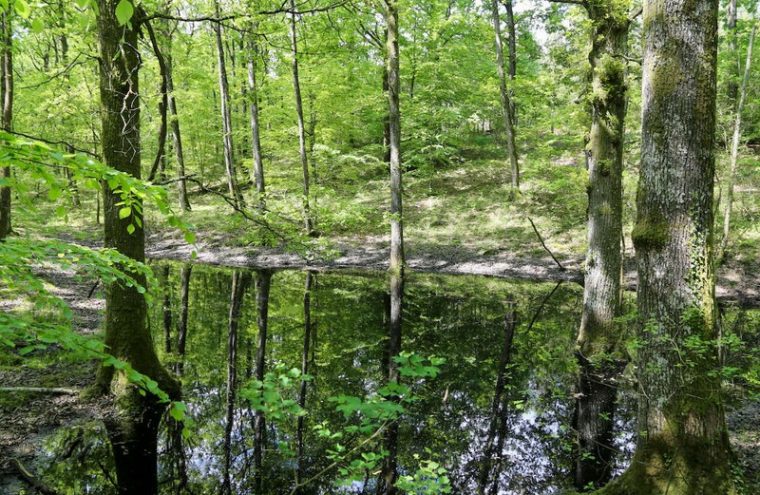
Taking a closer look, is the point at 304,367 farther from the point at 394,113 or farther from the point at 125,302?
the point at 394,113

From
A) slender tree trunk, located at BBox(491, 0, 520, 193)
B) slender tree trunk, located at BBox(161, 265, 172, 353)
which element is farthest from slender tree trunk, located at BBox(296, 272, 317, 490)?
slender tree trunk, located at BBox(491, 0, 520, 193)

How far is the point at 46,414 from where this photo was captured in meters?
5.79

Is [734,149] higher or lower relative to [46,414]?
higher

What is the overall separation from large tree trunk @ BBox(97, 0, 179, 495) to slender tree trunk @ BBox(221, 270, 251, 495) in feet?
2.39

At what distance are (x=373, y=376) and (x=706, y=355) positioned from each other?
5042 mm

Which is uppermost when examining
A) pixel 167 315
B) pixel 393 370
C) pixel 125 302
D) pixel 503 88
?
pixel 503 88

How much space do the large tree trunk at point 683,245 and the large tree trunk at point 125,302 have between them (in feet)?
15.8

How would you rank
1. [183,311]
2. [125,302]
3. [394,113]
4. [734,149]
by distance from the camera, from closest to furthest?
[125,302] → [183,311] → [734,149] → [394,113]

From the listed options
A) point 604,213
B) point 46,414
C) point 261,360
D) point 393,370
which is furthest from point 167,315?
point 604,213

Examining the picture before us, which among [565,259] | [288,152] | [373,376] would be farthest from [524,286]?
[288,152]

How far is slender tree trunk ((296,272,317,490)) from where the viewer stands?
527 centimetres

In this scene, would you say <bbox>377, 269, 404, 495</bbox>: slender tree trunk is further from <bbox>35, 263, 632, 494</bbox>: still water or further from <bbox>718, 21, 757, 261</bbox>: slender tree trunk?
<bbox>718, 21, 757, 261</bbox>: slender tree trunk

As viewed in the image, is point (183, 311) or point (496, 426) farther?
point (183, 311)

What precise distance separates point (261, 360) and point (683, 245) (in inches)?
268
